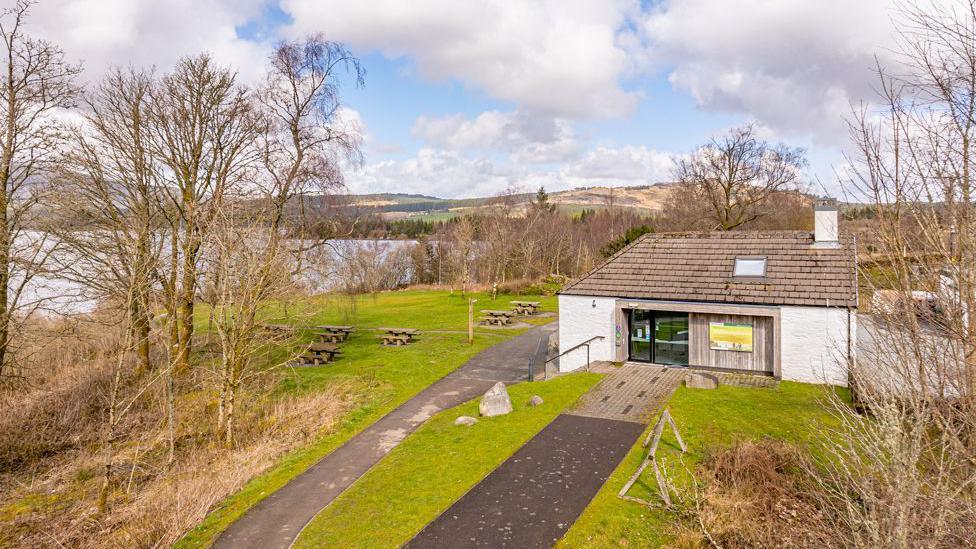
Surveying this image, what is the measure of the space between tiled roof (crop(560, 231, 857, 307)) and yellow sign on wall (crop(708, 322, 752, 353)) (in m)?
0.90

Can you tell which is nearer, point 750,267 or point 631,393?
point 631,393

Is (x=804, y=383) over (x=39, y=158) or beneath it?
beneath

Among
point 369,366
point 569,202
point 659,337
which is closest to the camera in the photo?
point 659,337

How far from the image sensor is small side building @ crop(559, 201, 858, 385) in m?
16.2

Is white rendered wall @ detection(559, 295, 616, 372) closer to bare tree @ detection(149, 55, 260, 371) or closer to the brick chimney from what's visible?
the brick chimney

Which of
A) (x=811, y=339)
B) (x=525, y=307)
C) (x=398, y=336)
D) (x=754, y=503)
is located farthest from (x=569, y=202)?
(x=754, y=503)

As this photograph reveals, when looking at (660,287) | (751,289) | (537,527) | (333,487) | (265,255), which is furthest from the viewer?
(660,287)

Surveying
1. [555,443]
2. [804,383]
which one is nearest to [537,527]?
[555,443]

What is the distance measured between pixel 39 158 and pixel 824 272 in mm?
24842

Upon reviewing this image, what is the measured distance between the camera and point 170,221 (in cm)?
1925

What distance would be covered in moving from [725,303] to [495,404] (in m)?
8.29

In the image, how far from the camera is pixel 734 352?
17.5 metres

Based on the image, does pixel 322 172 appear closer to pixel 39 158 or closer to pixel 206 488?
pixel 39 158

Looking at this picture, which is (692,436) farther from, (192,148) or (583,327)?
(192,148)
